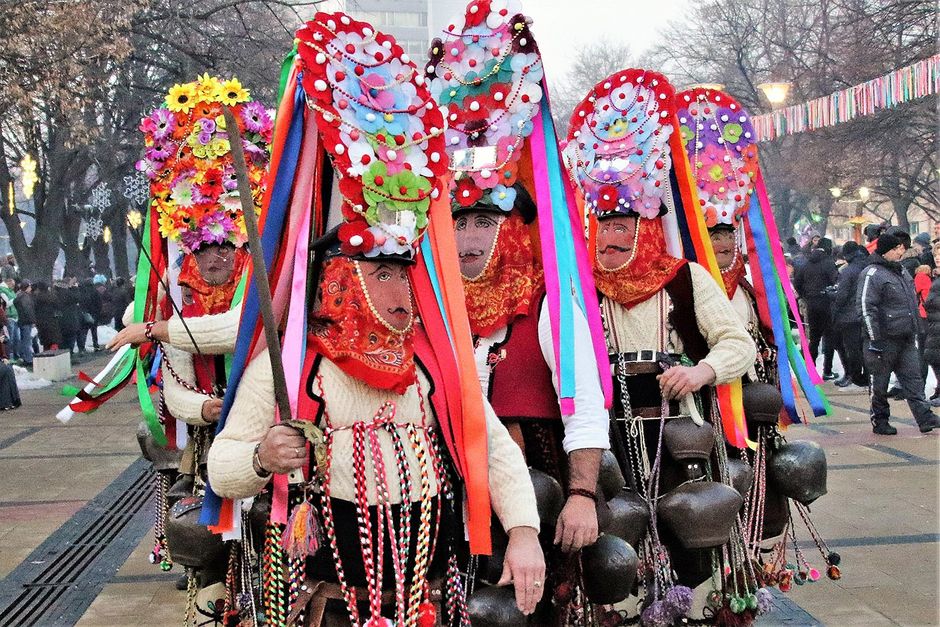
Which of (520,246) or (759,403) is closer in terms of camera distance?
(520,246)

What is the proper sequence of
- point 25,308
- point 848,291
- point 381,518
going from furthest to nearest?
1. point 25,308
2. point 848,291
3. point 381,518

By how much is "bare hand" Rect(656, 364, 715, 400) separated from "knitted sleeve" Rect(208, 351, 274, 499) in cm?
215

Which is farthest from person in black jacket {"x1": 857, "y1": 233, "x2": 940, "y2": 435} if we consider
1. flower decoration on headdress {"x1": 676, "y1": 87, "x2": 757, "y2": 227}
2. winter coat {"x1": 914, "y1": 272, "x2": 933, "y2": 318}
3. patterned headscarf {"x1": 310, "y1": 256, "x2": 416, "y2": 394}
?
patterned headscarf {"x1": 310, "y1": 256, "x2": 416, "y2": 394}

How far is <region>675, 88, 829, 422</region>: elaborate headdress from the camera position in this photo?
5.62 m

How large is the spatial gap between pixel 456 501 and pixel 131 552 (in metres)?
4.78

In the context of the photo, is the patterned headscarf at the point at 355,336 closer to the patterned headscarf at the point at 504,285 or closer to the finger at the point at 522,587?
the finger at the point at 522,587

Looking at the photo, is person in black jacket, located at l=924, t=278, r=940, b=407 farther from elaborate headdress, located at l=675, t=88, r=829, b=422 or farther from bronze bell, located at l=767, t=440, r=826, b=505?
bronze bell, located at l=767, t=440, r=826, b=505

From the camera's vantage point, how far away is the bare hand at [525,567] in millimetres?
2832

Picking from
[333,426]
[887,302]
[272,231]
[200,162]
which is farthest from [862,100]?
[333,426]

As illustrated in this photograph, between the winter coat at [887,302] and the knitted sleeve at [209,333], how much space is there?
800 centimetres

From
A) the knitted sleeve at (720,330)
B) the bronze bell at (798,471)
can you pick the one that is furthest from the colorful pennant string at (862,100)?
the knitted sleeve at (720,330)

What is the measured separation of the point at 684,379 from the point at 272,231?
6.98ft

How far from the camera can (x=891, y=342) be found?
10.9 metres

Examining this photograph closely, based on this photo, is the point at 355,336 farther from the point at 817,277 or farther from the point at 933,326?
the point at 817,277
